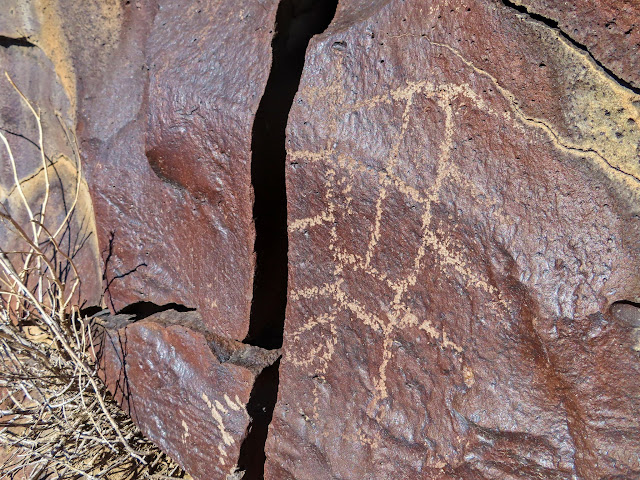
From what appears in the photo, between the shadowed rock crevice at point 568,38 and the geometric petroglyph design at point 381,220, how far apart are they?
0.11 meters

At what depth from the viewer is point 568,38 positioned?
3.03 feet

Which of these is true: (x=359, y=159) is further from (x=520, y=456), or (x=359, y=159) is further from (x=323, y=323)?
(x=520, y=456)

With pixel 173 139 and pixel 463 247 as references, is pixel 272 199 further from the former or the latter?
pixel 463 247

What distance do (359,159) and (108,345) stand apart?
0.85 m

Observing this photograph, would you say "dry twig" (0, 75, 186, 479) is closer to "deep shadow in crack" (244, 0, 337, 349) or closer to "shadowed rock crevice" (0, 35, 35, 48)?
"shadowed rock crevice" (0, 35, 35, 48)

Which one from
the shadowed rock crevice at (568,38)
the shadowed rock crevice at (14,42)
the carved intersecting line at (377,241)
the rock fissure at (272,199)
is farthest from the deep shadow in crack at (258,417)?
the shadowed rock crevice at (14,42)

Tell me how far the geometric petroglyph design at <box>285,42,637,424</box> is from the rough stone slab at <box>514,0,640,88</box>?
0.43ft

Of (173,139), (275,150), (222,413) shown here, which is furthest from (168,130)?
(222,413)

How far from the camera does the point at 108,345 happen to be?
1.48 m

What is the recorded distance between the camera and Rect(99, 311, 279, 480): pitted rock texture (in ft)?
4.25

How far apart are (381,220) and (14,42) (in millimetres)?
1195

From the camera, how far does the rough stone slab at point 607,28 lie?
2.87 feet

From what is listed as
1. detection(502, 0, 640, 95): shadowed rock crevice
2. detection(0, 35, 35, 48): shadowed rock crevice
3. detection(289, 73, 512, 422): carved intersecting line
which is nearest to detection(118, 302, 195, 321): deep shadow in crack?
detection(289, 73, 512, 422): carved intersecting line

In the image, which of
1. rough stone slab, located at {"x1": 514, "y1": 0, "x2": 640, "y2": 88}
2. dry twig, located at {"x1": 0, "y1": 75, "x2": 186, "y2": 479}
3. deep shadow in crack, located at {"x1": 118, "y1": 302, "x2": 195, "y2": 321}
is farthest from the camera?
dry twig, located at {"x1": 0, "y1": 75, "x2": 186, "y2": 479}
